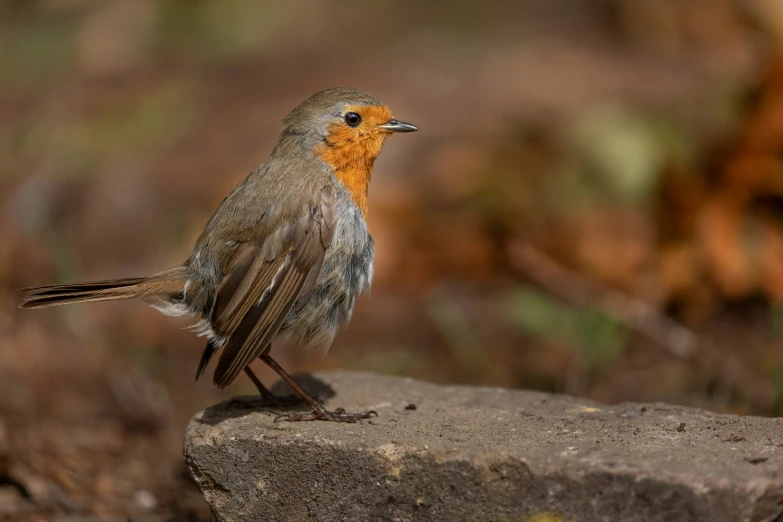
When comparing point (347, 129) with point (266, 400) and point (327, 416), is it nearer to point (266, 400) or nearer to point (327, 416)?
point (266, 400)

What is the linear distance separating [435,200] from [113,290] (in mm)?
4097

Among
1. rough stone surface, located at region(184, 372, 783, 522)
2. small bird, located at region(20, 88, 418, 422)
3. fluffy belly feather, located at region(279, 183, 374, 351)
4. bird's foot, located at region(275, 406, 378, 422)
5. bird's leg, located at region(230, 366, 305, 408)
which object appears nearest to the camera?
rough stone surface, located at region(184, 372, 783, 522)

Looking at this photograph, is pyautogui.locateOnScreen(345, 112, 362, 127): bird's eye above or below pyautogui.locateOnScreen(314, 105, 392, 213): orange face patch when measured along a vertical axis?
above

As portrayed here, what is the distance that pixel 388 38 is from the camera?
11.2 meters

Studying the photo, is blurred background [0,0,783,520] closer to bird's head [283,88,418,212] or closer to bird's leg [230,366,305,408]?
bird's leg [230,366,305,408]

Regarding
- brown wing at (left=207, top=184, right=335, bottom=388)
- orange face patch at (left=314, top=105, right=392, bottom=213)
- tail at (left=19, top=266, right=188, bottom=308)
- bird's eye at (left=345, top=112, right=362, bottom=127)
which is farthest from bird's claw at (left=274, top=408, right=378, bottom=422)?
bird's eye at (left=345, top=112, right=362, bottom=127)

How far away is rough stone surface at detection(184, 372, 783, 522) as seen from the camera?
8.74 ft

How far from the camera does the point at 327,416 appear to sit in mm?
3650

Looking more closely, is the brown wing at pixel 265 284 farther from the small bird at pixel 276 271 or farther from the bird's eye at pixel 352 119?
the bird's eye at pixel 352 119

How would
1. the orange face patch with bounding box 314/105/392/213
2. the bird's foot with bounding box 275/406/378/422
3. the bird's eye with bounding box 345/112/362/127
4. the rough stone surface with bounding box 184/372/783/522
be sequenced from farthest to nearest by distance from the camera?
the bird's eye with bounding box 345/112/362/127 < the orange face patch with bounding box 314/105/392/213 < the bird's foot with bounding box 275/406/378/422 < the rough stone surface with bounding box 184/372/783/522

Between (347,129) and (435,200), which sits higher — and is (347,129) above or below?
above

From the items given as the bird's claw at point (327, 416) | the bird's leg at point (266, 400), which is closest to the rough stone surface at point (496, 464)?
the bird's claw at point (327, 416)

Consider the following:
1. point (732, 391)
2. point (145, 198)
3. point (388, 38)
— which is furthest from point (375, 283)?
point (388, 38)

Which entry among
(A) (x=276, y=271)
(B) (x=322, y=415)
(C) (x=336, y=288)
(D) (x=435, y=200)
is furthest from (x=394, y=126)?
(D) (x=435, y=200)
